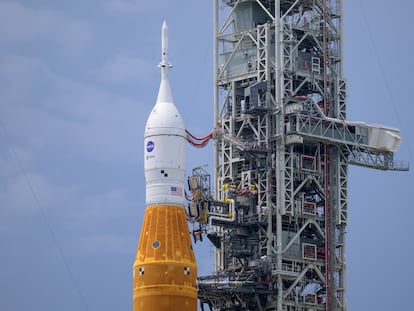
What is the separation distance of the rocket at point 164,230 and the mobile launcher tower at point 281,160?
3.25 m

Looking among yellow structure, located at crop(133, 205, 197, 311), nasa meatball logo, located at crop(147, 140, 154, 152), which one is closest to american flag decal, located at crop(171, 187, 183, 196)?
yellow structure, located at crop(133, 205, 197, 311)

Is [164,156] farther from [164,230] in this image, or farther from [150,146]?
[164,230]

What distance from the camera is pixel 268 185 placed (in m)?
150

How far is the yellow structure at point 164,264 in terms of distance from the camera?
142625 millimetres

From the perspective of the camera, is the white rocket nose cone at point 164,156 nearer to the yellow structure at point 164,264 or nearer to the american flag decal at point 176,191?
the american flag decal at point 176,191

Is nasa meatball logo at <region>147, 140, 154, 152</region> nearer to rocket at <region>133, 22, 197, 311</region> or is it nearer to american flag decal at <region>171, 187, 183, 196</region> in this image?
rocket at <region>133, 22, 197, 311</region>

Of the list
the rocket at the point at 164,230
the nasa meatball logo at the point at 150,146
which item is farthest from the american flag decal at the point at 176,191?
the nasa meatball logo at the point at 150,146

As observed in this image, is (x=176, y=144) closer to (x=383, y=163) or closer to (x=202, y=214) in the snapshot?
(x=202, y=214)

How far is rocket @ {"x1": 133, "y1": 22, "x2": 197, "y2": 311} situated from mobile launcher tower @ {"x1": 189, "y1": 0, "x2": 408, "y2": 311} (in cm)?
325

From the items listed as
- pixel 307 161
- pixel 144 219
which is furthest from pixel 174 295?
pixel 307 161

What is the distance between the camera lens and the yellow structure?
143 m

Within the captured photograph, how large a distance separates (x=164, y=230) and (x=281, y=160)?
10.7 m

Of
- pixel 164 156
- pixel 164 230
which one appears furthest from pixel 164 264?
pixel 164 156

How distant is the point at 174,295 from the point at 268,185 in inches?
460
